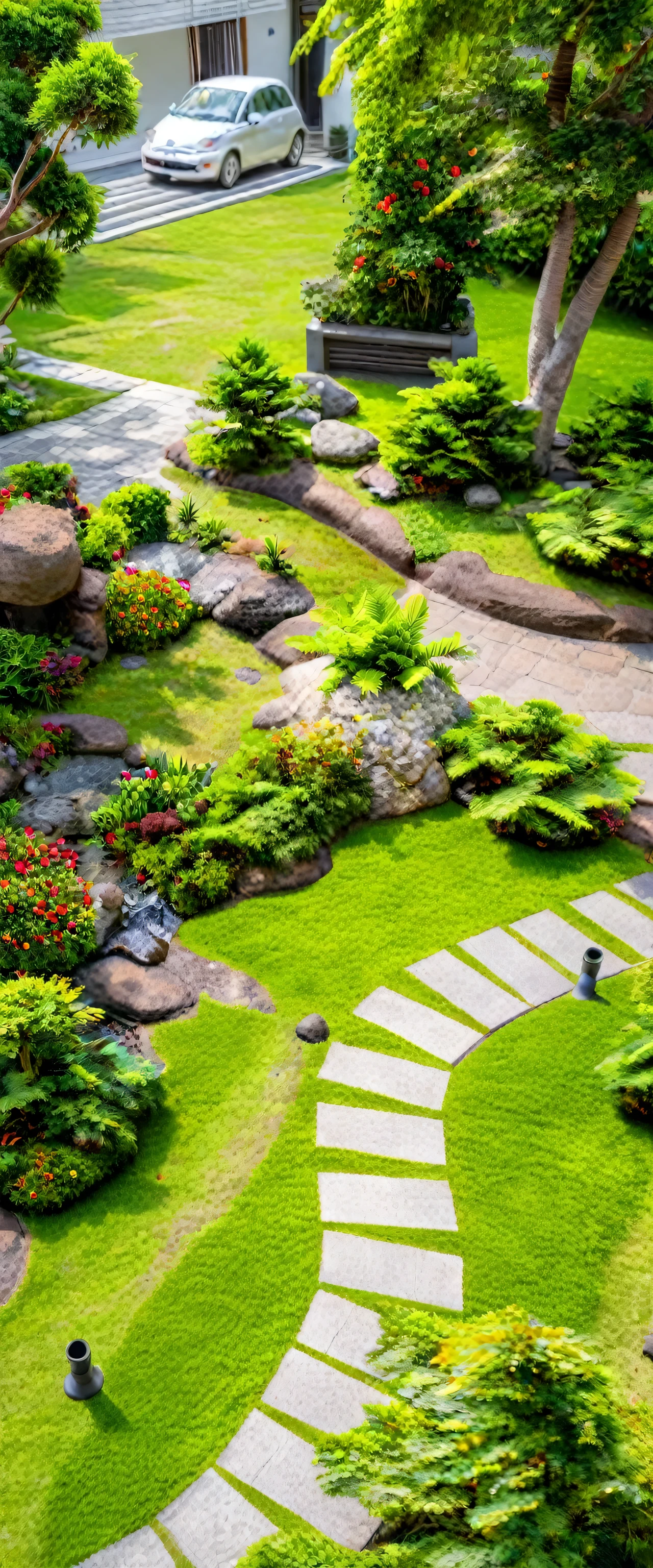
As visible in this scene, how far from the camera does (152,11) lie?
82.6ft

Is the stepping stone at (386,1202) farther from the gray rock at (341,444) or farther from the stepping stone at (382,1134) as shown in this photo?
the gray rock at (341,444)

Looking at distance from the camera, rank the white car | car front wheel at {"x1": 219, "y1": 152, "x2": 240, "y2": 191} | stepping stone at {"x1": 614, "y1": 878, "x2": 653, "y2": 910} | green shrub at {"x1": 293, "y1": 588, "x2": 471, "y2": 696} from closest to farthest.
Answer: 1. stepping stone at {"x1": 614, "y1": 878, "x2": 653, "y2": 910}
2. green shrub at {"x1": 293, "y1": 588, "x2": 471, "y2": 696}
3. the white car
4. car front wheel at {"x1": 219, "y1": 152, "x2": 240, "y2": 191}

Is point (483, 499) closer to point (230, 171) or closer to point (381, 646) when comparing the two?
point (381, 646)

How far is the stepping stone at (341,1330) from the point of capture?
19.1 feet

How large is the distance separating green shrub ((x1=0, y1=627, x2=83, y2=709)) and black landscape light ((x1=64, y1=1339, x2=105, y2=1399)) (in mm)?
5813

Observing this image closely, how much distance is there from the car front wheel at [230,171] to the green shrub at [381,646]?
1831cm

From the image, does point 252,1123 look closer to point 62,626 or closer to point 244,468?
point 62,626

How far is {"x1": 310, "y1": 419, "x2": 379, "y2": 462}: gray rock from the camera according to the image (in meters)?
13.9

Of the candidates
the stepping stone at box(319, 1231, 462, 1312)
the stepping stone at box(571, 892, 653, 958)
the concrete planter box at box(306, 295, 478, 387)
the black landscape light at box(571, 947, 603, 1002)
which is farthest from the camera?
the concrete planter box at box(306, 295, 478, 387)

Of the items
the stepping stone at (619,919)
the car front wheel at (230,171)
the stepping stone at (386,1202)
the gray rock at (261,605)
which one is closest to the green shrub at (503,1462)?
the stepping stone at (386,1202)

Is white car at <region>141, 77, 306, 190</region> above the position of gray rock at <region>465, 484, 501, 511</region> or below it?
above

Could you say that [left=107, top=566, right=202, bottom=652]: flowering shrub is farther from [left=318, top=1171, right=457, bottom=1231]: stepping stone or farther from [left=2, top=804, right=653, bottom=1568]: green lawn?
[left=318, top=1171, right=457, bottom=1231]: stepping stone

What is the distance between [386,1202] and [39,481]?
8.52 m

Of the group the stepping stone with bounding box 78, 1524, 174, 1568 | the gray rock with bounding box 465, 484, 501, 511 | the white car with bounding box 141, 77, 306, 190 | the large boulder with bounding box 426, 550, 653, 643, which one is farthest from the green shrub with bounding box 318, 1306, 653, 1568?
the white car with bounding box 141, 77, 306, 190
